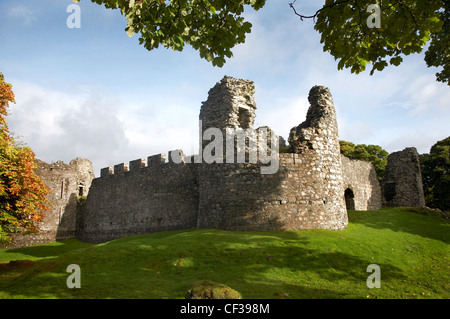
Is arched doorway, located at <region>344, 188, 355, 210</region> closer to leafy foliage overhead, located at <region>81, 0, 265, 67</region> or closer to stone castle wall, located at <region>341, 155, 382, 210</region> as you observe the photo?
stone castle wall, located at <region>341, 155, 382, 210</region>

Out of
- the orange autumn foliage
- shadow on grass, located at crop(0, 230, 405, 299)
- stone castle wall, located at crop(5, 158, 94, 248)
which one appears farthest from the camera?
stone castle wall, located at crop(5, 158, 94, 248)

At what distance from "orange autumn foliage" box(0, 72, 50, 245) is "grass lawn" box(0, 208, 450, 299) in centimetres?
252

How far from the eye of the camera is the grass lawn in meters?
8.68

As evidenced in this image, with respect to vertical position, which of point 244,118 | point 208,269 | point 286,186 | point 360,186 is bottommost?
point 208,269

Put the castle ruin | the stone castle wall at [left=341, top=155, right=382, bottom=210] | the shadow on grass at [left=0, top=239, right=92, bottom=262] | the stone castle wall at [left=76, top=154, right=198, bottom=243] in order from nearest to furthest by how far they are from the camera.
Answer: the castle ruin
the stone castle wall at [left=76, top=154, right=198, bottom=243]
the shadow on grass at [left=0, top=239, right=92, bottom=262]
the stone castle wall at [left=341, top=155, right=382, bottom=210]

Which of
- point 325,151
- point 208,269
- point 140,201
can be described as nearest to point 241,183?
point 325,151

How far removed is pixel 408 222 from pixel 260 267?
1163 centimetres

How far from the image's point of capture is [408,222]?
17.5 m

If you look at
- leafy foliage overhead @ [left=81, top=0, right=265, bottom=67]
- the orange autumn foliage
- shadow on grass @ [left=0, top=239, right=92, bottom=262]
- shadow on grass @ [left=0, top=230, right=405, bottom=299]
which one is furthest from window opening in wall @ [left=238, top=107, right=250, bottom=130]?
shadow on grass @ [left=0, top=239, right=92, bottom=262]

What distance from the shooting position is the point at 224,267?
10.6m

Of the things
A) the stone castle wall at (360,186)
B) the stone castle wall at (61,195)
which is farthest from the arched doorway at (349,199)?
the stone castle wall at (61,195)

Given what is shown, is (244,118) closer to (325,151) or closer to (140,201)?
(325,151)
